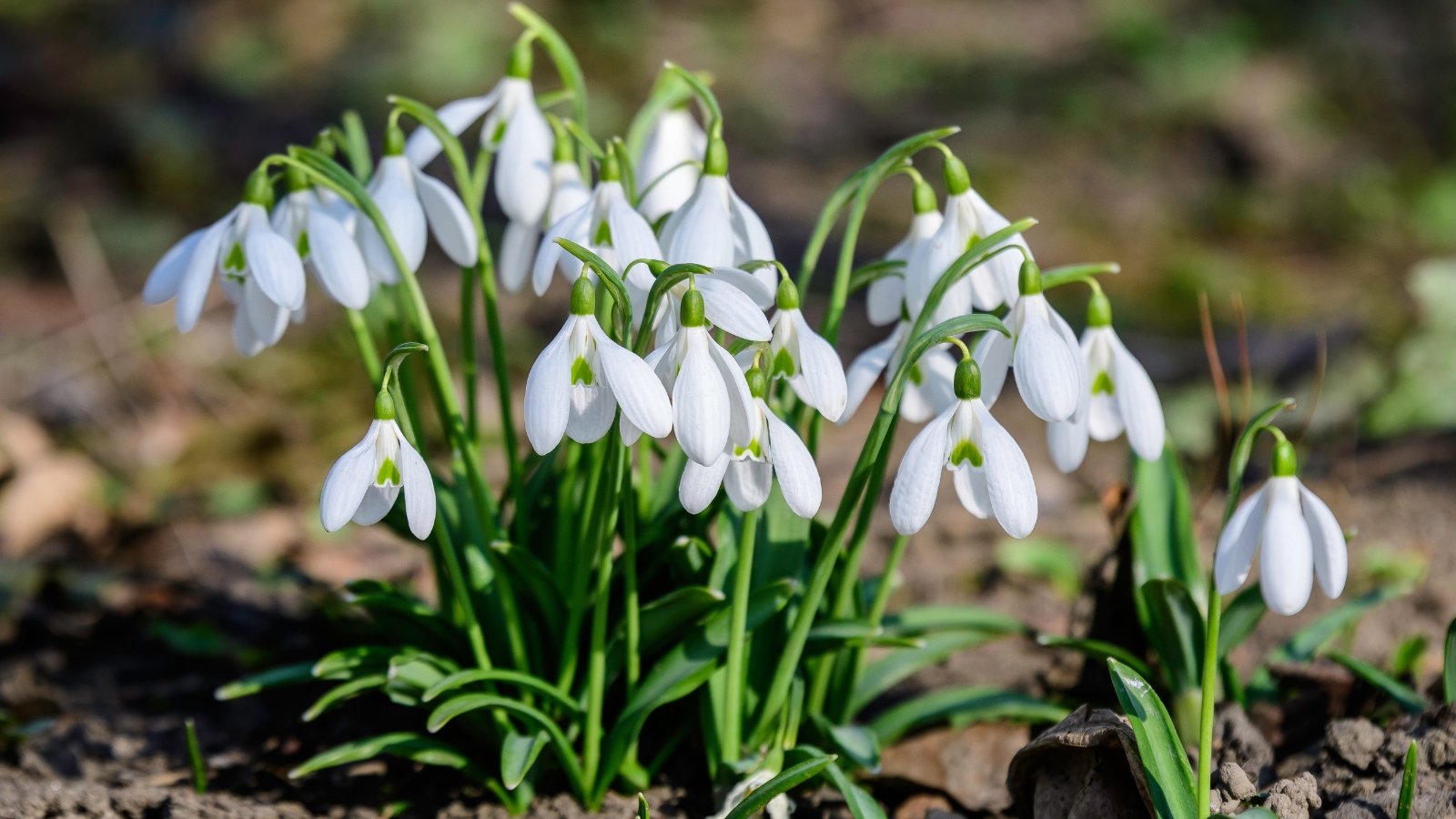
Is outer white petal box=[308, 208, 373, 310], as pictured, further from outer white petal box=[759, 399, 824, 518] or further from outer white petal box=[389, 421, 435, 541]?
outer white petal box=[759, 399, 824, 518]

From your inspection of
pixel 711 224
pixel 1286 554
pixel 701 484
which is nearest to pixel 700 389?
pixel 701 484

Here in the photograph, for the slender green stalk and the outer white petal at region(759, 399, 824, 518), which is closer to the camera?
the outer white petal at region(759, 399, 824, 518)

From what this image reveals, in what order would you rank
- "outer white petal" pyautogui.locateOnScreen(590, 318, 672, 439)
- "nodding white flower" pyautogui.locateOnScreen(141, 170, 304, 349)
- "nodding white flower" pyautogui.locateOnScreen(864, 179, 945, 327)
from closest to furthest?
"outer white petal" pyautogui.locateOnScreen(590, 318, 672, 439) < "nodding white flower" pyautogui.locateOnScreen(141, 170, 304, 349) < "nodding white flower" pyautogui.locateOnScreen(864, 179, 945, 327)

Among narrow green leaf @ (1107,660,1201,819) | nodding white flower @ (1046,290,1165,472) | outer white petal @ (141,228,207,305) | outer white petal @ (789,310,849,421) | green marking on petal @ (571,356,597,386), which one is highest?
outer white petal @ (141,228,207,305)

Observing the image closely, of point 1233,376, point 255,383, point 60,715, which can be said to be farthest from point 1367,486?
point 255,383

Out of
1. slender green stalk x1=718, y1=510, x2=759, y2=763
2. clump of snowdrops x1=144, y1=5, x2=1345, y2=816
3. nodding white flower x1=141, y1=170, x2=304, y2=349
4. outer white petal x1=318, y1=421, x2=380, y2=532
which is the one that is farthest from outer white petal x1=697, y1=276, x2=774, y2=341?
nodding white flower x1=141, y1=170, x2=304, y2=349

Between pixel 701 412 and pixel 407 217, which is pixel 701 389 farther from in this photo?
pixel 407 217

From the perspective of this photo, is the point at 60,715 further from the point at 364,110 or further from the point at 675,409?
the point at 364,110

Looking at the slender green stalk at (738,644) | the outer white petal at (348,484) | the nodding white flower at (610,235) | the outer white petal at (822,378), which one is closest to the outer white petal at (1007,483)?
the outer white petal at (822,378)

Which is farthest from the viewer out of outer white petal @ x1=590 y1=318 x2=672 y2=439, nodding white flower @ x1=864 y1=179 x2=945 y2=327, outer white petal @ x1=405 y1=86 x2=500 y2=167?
outer white petal @ x1=405 y1=86 x2=500 y2=167
